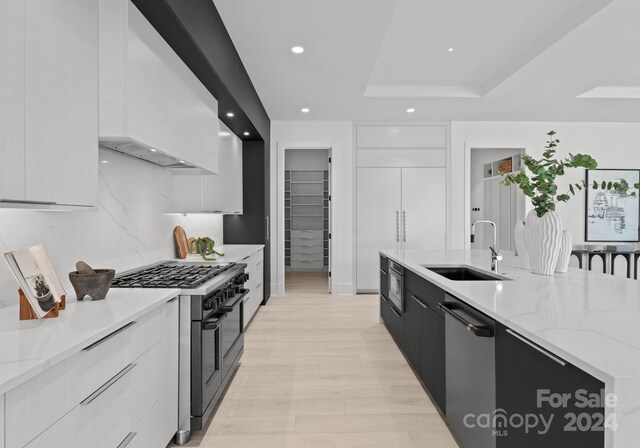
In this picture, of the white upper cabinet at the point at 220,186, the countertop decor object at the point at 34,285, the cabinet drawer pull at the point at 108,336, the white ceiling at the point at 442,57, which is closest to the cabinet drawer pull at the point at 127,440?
the cabinet drawer pull at the point at 108,336

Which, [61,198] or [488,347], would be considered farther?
[488,347]

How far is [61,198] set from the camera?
1.46m

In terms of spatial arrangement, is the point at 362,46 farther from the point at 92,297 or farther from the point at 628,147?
the point at 628,147

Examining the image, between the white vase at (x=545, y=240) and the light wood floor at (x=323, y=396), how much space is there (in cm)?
110

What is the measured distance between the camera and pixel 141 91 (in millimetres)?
1861

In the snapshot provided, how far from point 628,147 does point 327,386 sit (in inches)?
252

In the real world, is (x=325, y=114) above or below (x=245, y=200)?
above

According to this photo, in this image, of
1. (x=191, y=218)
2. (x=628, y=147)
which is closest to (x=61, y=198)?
(x=191, y=218)

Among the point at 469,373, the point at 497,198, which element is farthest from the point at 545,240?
the point at 497,198

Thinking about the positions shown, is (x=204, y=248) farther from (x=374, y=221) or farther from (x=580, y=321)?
(x=374, y=221)

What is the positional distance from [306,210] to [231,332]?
6.05 metres

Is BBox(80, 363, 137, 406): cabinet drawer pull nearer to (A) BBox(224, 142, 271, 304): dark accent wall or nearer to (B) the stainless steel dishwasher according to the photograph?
(B) the stainless steel dishwasher

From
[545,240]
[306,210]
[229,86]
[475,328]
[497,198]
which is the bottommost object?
[475,328]

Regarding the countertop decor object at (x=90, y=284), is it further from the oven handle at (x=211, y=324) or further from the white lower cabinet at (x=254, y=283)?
the white lower cabinet at (x=254, y=283)
